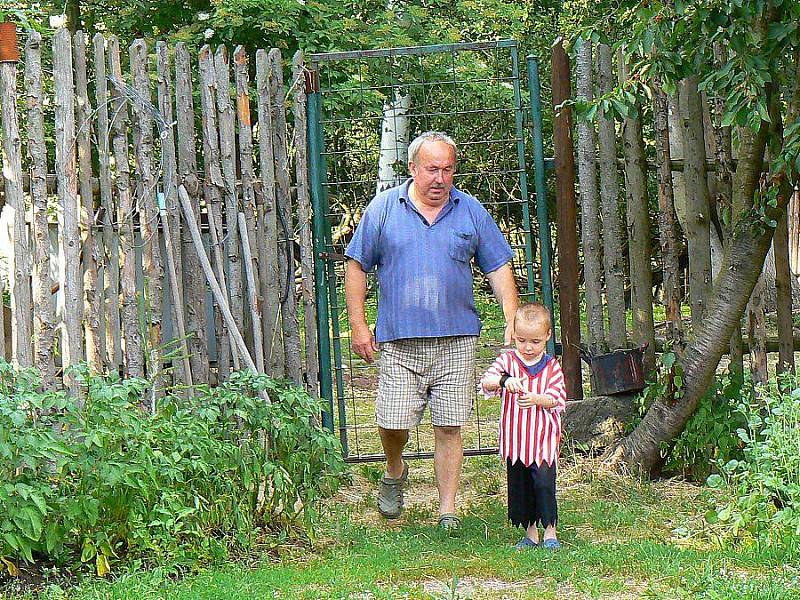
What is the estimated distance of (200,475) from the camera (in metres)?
4.27

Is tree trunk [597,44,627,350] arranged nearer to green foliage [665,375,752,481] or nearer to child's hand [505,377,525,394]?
green foliage [665,375,752,481]

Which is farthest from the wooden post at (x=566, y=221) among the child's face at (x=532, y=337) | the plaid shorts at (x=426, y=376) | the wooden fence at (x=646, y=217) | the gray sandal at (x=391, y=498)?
the child's face at (x=532, y=337)

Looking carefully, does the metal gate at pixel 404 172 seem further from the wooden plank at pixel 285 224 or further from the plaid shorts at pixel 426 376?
the plaid shorts at pixel 426 376

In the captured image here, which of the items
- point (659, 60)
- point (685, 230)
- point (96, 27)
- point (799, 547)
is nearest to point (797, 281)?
point (685, 230)

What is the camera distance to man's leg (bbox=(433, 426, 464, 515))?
4.86m

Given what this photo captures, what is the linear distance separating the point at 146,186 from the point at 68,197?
0.38 meters

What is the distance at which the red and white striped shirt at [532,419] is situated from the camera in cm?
441

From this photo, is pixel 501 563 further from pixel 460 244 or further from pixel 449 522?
pixel 460 244

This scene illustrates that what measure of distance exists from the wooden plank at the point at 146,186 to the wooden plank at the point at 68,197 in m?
0.31

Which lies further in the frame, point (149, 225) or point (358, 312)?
point (149, 225)

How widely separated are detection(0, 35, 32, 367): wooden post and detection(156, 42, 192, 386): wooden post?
0.67 metres

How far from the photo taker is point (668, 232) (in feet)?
18.4

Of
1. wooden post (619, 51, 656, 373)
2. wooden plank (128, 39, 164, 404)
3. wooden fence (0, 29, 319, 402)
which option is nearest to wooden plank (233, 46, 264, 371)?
wooden fence (0, 29, 319, 402)

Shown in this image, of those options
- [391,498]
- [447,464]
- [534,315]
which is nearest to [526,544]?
[447,464]
